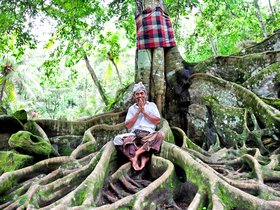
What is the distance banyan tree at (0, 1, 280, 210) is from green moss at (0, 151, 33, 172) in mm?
13

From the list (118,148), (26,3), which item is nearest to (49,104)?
(26,3)

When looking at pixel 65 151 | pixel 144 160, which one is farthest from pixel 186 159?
pixel 65 151

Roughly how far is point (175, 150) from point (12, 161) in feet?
7.02

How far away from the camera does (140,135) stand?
4.07 meters

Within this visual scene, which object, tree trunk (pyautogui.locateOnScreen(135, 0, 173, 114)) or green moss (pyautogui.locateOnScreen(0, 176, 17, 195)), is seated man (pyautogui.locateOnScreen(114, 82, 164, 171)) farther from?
green moss (pyautogui.locateOnScreen(0, 176, 17, 195))

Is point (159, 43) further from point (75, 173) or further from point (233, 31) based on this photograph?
point (233, 31)

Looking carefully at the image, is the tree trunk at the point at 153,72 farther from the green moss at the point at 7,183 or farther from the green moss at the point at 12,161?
the green moss at the point at 7,183

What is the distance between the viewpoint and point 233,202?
2.59 m

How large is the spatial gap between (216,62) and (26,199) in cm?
474

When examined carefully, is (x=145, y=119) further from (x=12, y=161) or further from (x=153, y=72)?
(x=12, y=161)

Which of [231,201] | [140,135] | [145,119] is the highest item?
[145,119]

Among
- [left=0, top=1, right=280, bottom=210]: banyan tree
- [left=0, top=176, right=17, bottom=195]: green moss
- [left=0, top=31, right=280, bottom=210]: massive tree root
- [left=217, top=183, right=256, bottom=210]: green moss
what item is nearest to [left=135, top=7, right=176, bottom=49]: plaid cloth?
[left=0, top=1, right=280, bottom=210]: banyan tree

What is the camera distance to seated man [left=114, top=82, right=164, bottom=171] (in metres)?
3.75

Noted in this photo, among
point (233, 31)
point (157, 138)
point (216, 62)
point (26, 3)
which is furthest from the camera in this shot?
point (233, 31)
